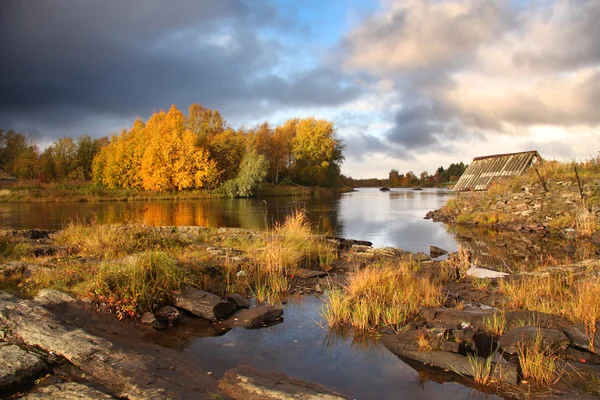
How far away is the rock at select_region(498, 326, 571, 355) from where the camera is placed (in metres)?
5.95

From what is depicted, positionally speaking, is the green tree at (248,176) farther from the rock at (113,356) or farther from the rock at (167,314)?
the rock at (113,356)

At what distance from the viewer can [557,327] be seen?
6.70 meters

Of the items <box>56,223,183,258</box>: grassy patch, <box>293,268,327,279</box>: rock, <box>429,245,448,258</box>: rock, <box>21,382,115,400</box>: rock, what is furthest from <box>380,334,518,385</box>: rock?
<box>429,245,448,258</box>: rock

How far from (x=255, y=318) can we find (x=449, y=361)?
334cm

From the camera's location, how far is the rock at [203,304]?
25.0ft

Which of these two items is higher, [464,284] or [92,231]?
[92,231]

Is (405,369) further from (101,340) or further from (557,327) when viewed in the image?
(101,340)

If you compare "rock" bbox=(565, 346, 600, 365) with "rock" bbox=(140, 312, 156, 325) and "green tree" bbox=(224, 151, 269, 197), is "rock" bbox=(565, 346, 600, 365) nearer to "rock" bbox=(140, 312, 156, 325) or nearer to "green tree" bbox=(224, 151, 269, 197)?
"rock" bbox=(140, 312, 156, 325)

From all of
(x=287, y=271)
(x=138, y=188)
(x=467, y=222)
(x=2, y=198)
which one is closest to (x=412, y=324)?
(x=287, y=271)

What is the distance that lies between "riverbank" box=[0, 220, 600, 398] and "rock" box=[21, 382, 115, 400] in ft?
0.65

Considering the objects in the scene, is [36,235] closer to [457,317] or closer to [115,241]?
[115,241]

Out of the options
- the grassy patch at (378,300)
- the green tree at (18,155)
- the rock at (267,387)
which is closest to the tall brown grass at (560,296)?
the grassy patch at (378,300)

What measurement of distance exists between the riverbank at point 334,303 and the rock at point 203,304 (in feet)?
0.07

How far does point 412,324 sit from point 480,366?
70.0 inches
